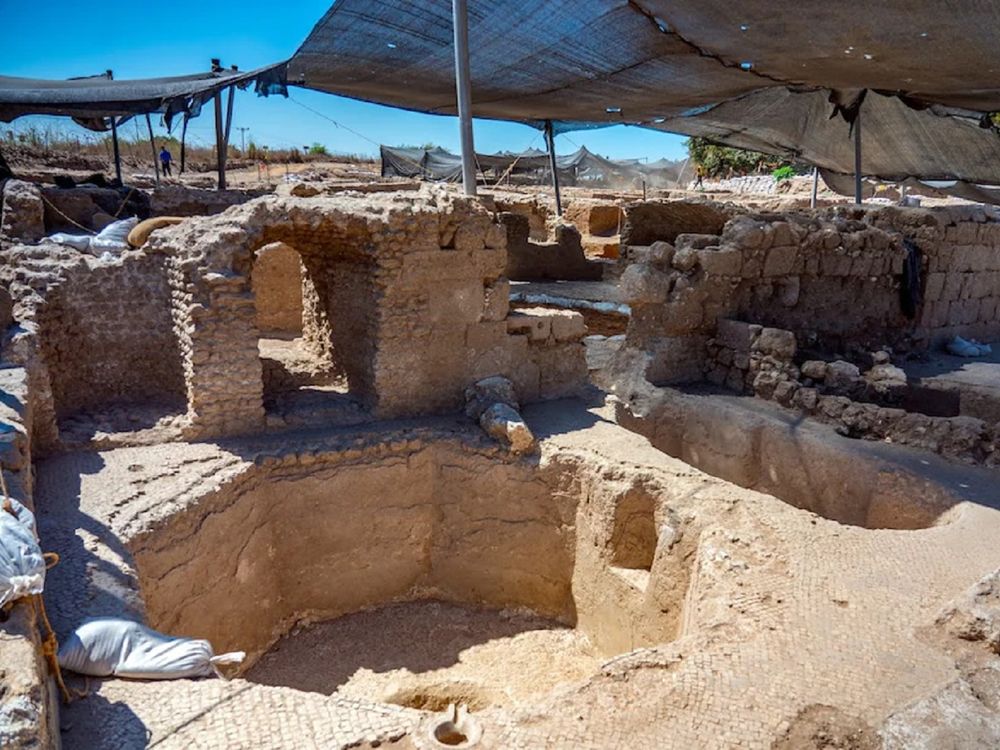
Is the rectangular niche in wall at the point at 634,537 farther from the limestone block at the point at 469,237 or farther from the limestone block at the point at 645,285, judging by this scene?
the limestone block at the point at 469,237

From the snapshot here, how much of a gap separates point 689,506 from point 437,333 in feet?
9.11

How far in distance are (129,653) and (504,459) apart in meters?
3.48

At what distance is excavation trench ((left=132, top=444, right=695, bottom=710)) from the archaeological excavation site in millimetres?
29

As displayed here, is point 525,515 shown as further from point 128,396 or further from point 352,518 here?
point 128,396

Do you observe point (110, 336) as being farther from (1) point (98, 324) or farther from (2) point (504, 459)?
(2) point (504, 459)

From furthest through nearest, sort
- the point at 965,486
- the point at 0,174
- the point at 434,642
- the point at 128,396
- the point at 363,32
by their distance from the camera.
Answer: the point at 0,174 → the point at 363,32 → the point at 128,396 → the point at 434,642 → the point at 965,486

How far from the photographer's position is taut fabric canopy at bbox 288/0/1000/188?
255 inches

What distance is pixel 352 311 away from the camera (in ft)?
23.0

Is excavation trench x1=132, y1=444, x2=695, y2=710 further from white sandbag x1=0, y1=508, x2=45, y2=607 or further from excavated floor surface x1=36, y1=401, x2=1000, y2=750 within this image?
white sandbag x1=0, y1=508, x2=45, y2=607

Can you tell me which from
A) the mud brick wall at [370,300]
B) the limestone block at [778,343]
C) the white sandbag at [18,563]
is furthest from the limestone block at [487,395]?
the white sandbag at [18,563]

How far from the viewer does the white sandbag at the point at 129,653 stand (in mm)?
3303

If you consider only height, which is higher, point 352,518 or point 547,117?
point 547,117

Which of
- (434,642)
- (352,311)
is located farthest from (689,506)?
(352,311)

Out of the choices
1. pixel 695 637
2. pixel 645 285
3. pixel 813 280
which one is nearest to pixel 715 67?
pixel 813 280
